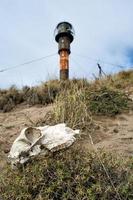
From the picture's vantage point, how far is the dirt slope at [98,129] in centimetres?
594

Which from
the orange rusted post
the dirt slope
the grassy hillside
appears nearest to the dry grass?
the grassy hillside

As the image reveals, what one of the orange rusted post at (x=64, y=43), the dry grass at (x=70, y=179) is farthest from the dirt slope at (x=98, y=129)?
the orange rusted post at (x=64, y=43)

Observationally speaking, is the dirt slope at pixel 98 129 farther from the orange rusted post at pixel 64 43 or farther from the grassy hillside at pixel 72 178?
the orange rusted post at pixel 64 43

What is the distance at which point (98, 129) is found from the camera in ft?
22.4

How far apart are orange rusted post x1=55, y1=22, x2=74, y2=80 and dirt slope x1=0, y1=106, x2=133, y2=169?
A: 2.17 m

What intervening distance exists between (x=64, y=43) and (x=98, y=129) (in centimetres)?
455

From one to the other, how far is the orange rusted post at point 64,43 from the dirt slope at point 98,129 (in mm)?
2168

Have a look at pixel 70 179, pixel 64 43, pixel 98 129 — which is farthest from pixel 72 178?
pixel 64 43

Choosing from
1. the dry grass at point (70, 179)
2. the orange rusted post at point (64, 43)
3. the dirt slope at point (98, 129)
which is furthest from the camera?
the orange rusted post at point (64, 43)

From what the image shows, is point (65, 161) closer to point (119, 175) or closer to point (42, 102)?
point (119, 175)

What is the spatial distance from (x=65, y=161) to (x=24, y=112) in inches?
142

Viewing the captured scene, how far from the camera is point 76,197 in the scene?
432cm

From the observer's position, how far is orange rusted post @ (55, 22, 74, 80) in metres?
10.5

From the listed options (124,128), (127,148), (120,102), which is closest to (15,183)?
(127,148)
